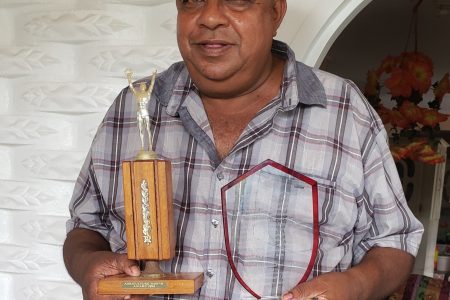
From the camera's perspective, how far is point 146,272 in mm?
1050

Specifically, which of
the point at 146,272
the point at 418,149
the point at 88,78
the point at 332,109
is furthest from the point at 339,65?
the point at 146,272

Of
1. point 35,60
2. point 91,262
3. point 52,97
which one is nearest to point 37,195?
point 52,97

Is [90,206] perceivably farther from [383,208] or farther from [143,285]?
→ [383,208]

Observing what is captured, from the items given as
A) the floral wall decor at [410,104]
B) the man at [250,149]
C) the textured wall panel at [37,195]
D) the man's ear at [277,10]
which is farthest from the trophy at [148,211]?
the floral wall decor at [410,104]

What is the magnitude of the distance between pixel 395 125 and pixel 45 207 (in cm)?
126

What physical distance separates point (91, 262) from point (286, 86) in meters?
0.47

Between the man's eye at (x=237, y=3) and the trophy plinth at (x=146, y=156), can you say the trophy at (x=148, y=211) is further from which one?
the man's eye at (x=237, y=3)

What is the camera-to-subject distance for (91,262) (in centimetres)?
112

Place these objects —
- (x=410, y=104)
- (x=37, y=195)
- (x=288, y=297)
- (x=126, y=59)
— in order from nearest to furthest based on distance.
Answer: (x=288, y=297) < (x=126, y=59) < (x=37, y=195) < (x=410, y=104)

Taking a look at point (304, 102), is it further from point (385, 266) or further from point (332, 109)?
point (385, 266)

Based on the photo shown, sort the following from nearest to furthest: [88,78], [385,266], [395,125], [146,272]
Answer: [146,272] < [385,266] < [88,78] < [395,125]

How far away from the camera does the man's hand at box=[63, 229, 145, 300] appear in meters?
1.07

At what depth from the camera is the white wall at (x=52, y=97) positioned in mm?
1865

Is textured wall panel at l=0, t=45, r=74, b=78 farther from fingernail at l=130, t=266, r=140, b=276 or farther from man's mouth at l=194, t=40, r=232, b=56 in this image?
fingernail at l=130, t=266, r=140, b=276
